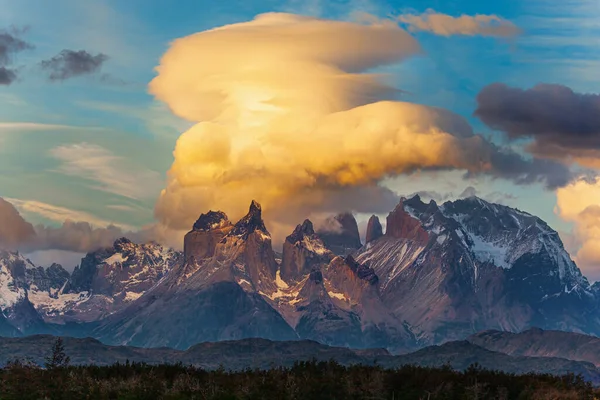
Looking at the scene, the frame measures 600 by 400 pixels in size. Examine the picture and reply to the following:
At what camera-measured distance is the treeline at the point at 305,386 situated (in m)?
158

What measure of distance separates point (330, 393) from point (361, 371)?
583 inches

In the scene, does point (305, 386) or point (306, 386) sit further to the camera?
point (306, 386)

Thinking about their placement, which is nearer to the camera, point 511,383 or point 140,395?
point 140,395

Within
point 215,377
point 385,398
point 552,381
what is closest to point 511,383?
point 552,381

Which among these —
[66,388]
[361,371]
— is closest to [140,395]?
[66,388]

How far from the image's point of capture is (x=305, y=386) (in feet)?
537

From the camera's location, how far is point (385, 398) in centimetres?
16000

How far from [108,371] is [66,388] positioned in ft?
89.7

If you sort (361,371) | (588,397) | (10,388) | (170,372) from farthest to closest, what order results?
(170,372) → (361,371) → (10,388) → (588,397)

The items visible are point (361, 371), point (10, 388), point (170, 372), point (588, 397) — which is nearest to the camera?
point (588, 397)

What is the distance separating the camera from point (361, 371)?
17638cm

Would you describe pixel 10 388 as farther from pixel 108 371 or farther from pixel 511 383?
pixel 511 383

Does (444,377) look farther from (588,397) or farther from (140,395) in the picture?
(140,395)

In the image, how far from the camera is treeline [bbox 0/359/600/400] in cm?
15825
